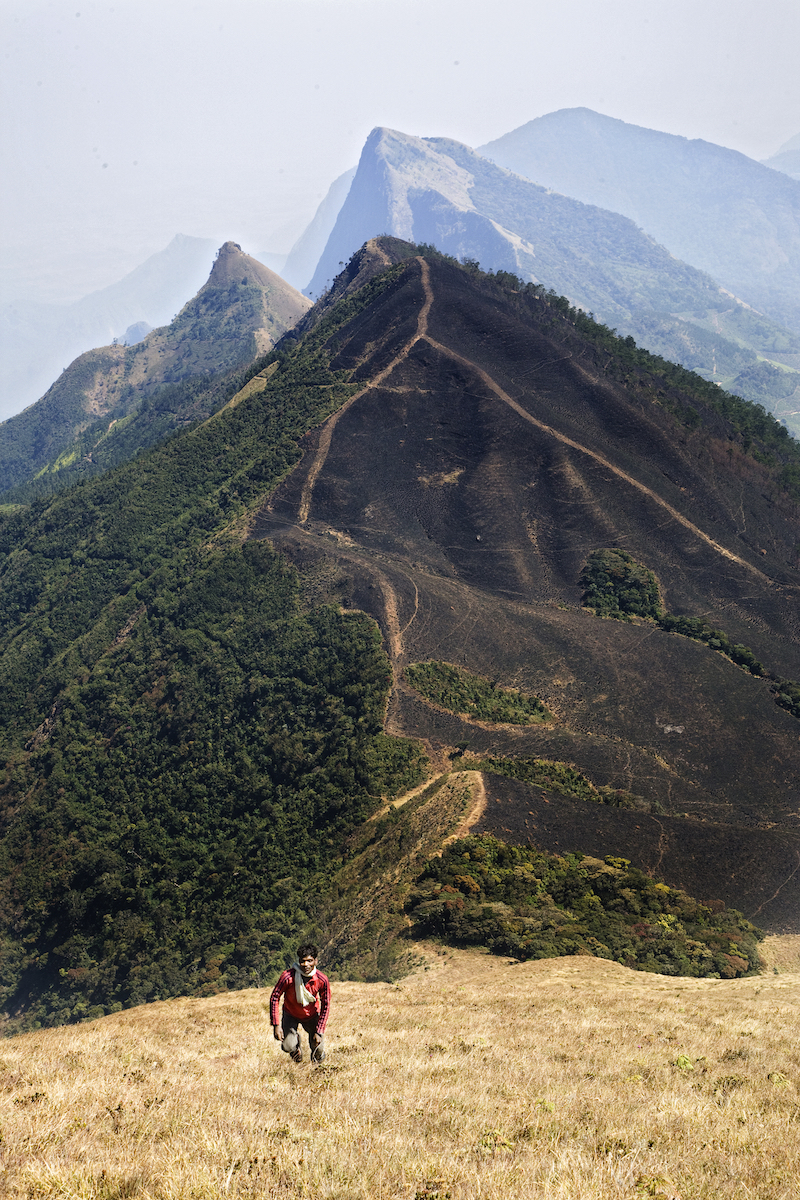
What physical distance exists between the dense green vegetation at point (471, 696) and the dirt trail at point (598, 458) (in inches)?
953

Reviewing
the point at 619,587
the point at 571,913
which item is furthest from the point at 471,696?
the point at 571,913

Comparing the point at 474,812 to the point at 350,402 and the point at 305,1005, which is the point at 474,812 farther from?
the point at 350,402

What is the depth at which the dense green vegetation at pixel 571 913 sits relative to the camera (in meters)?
24.7

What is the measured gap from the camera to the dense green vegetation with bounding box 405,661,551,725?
139ft

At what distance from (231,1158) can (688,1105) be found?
6.19 metres

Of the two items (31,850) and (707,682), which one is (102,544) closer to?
(31,850)

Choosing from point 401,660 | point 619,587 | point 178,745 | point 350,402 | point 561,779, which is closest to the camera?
point 561,779

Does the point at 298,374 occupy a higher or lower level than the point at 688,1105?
higher

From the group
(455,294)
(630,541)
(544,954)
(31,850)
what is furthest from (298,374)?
(544,954)

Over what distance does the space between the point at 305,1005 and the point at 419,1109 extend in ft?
7.40

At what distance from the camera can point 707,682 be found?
43.8 metres

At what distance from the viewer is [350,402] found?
70.9 m

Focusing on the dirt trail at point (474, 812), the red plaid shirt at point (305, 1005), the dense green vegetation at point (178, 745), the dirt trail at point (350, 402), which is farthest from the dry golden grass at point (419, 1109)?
the dirt trail at point (350, 402)

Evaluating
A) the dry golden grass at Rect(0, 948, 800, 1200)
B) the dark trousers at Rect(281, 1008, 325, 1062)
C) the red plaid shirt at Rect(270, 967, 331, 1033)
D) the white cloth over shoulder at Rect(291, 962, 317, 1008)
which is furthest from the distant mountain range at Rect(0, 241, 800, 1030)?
the white cloth over shoulder at Rect(291, 962, 317, 1008)
